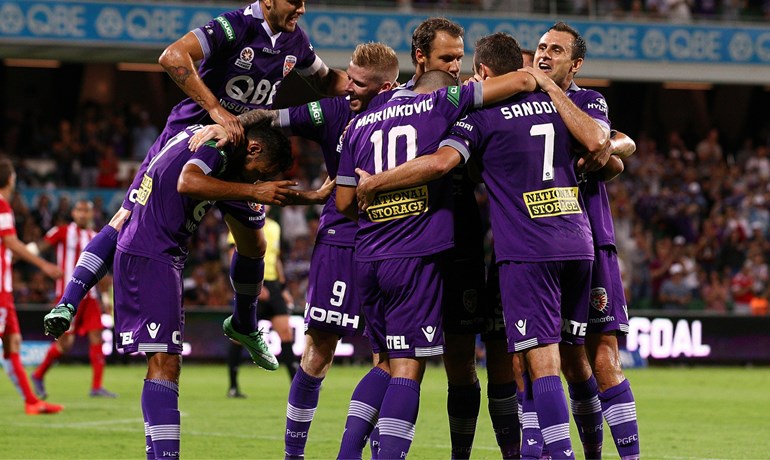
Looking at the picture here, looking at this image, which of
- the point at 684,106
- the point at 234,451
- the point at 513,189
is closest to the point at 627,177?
the point at 684,106

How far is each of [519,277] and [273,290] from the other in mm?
7335

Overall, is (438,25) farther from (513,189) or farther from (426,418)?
(426,418)

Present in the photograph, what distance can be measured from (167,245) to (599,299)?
267 centimetres

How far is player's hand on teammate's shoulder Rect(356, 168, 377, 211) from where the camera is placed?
6.51 metres

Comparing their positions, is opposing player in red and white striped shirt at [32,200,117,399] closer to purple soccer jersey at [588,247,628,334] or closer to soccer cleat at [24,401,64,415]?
soccer cleat at [24,401,64,415]

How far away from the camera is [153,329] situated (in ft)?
21.9

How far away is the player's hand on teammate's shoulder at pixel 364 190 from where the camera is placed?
256 inches

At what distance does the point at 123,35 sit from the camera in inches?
957

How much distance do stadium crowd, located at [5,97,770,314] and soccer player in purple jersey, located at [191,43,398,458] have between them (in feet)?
36.5

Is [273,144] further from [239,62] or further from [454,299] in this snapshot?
[454,299]

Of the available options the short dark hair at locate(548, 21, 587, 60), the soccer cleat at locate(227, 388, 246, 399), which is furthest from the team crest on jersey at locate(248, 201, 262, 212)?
the soccer cleat at locate(227, 388, 246, 399)

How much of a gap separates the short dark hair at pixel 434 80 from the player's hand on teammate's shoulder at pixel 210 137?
46.9 inches

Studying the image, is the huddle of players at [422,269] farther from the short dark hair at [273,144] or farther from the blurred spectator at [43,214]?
the blurred spectator at [43,214]

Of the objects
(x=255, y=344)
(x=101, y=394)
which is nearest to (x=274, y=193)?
(x=255, y=344)
